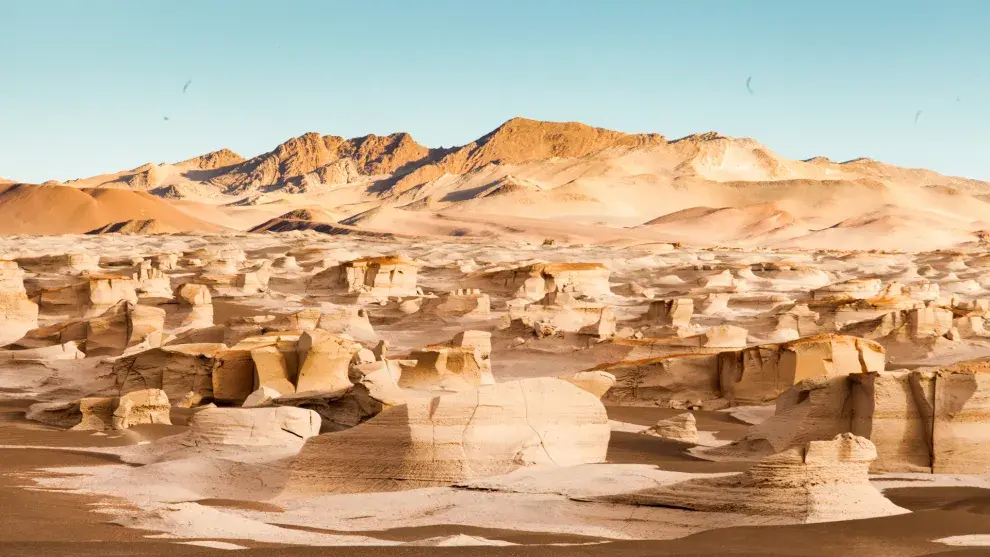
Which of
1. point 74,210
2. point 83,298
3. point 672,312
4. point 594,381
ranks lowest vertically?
point 594,381

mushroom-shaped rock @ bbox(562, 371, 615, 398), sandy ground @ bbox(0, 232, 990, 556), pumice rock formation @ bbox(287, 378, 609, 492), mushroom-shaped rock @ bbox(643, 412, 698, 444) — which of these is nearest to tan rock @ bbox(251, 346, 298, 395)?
sandy ground @ bbox(0, 232, 990, 556)

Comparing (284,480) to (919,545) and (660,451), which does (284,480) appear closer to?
(660,451)

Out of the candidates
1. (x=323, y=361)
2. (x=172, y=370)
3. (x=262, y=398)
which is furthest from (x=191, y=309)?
(x=262, y=398)

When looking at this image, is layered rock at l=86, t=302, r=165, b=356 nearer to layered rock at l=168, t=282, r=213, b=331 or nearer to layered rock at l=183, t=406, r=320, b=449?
layered rock at l=168, t=282, r=213, b=331

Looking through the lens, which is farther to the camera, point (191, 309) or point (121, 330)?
point (191, 309)

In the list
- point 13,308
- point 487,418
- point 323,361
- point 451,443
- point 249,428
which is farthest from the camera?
point 13,308

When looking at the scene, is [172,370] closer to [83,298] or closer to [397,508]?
[397,508]
